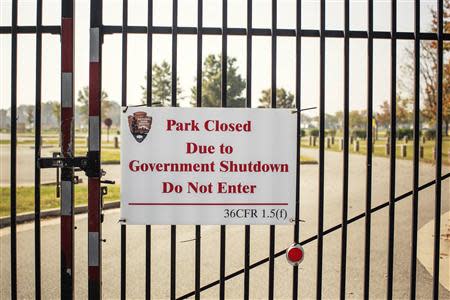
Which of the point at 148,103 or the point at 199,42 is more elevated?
the point at 199,42

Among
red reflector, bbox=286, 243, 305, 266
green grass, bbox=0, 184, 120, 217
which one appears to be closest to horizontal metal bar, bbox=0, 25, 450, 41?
red reflector, bbox=286, 243, 305, 266

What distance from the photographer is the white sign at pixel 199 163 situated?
2.72m

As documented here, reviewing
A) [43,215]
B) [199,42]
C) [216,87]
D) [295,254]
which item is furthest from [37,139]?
[216,87]

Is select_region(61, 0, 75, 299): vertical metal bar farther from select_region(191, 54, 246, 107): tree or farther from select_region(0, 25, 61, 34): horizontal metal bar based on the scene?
select_region(191, 54, 246, 107): tree

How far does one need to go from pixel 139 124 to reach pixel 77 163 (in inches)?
19.2

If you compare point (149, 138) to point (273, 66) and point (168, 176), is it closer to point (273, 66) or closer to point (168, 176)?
point (168, 176)

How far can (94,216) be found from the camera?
276 centimetres

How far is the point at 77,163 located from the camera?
105 inches

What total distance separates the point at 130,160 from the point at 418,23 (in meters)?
2.23

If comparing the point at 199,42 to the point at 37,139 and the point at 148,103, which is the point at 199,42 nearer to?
the point at 148,103

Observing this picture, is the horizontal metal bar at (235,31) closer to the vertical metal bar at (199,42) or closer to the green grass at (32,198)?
the vertical metal bar at (199,42)

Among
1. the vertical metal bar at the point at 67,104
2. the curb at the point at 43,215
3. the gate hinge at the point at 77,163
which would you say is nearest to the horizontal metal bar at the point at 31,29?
the vertical metal bar at the point at 67,104

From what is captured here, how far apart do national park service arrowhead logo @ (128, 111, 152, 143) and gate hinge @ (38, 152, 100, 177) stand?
307mm

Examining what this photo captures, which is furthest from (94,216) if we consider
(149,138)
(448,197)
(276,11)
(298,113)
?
(448,197)
